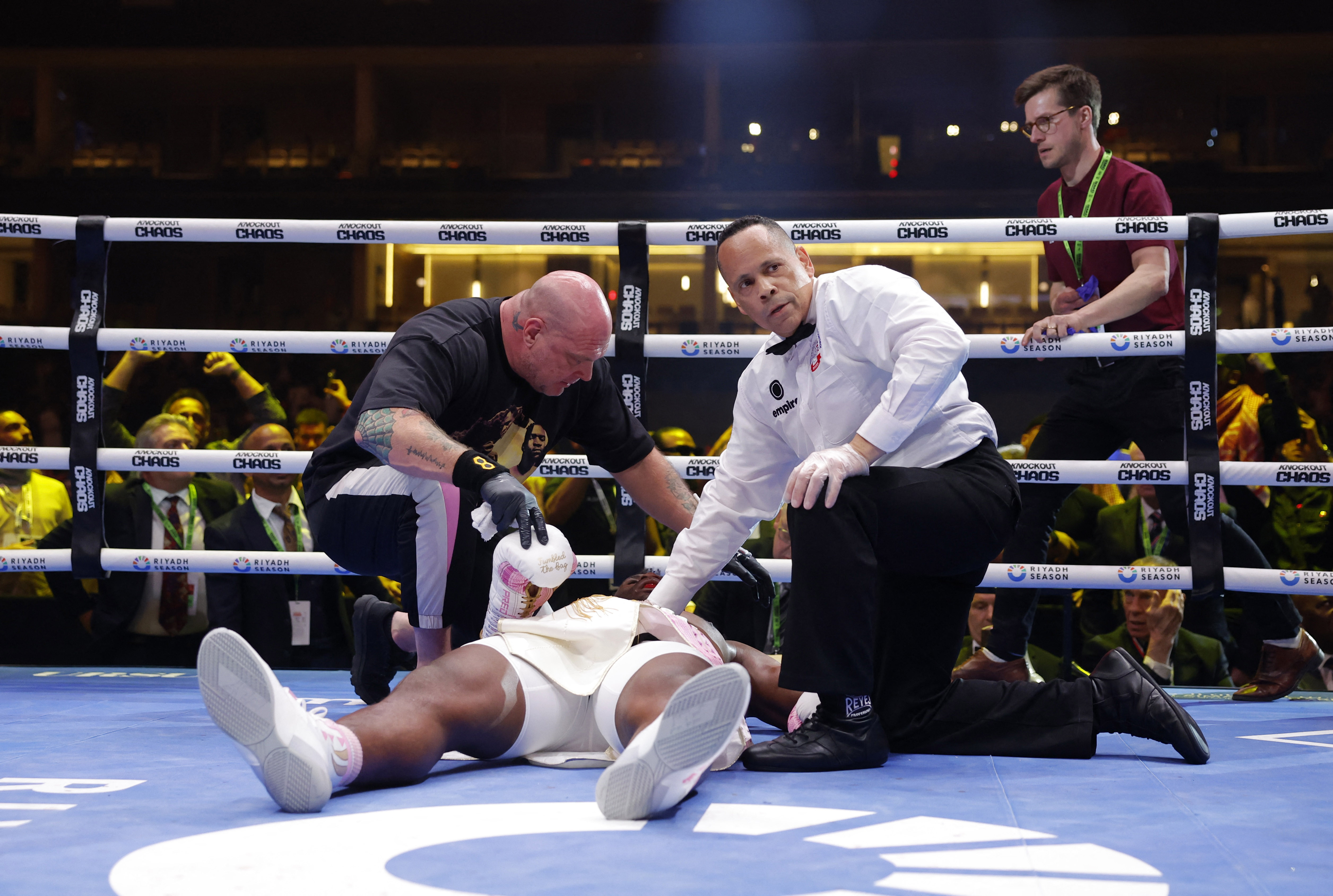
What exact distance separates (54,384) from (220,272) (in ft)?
9.94

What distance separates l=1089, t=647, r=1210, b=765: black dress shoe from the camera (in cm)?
180

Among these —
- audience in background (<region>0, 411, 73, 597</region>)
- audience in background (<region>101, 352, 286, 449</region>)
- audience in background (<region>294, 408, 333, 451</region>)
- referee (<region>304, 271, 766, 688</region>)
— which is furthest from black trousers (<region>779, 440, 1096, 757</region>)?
audience in background (<region>294, 408, 333, 451</region>)

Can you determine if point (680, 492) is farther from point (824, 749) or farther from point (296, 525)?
point (296, 525)

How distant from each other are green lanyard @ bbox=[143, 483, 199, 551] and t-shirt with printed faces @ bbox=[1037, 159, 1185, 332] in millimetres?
3168

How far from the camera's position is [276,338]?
2.93 metres

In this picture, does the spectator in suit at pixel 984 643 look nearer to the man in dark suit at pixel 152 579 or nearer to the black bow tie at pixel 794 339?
the black bow tie at pixel 794 339

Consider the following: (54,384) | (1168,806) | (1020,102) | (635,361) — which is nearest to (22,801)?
(1168,806)

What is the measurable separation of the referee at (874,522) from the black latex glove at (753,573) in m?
0.19

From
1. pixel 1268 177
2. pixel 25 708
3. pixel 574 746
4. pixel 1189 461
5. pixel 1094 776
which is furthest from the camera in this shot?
pixel 1268 177

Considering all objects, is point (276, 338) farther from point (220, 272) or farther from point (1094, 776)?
point (220, 272)

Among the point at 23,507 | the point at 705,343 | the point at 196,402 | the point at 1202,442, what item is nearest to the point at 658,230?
the point at 705,343

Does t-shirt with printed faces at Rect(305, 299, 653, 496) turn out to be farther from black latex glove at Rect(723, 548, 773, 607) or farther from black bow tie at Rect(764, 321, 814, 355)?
black bow tie at Rect(764, 321, 814, 355)

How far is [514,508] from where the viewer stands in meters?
1.89

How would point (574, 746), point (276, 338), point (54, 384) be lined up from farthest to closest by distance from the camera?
1. point (54, 384)
2. point (276, 338)
3. point (574, 746)
